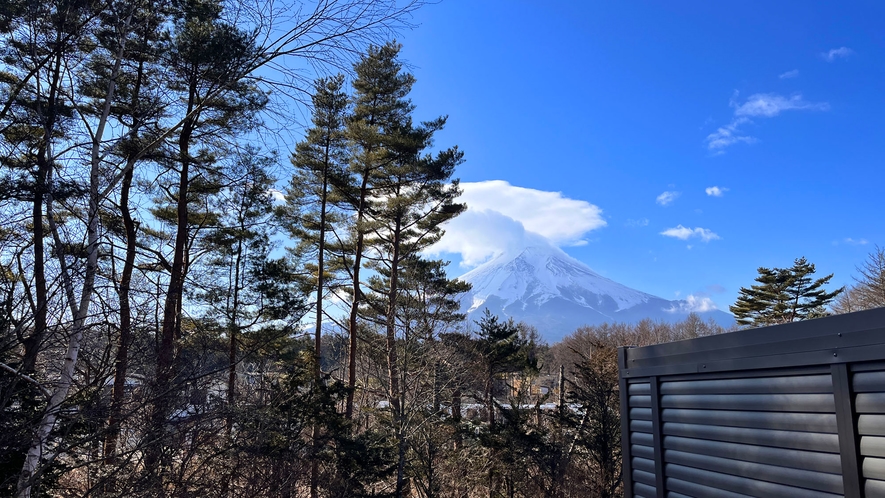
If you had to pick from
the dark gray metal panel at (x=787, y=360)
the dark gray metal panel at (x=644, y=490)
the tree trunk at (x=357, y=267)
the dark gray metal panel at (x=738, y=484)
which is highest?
the tree trunk at (x=357, y=267)

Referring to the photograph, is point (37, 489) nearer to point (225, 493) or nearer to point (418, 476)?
point (225, 493)

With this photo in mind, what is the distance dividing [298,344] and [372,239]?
4.22 metres

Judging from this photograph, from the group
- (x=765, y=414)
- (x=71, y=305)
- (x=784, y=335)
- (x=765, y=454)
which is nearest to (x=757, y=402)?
(x=765, y=414)

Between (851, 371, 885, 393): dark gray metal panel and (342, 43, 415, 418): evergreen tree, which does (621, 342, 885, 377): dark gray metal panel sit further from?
(342, 43, 415, 418): evergreen tree

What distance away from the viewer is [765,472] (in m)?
2.47

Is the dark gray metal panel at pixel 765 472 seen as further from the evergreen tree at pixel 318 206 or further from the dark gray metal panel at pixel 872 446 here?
the evergreen tree at pixel 318 206

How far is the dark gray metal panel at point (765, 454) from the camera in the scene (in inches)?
86.6

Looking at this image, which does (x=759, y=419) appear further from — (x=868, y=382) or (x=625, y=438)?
(x=625, y=438)

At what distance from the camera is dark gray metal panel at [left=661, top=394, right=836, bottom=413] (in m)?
2.24

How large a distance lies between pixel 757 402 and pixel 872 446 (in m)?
0.54

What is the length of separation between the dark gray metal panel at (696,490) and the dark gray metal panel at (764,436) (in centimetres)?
25

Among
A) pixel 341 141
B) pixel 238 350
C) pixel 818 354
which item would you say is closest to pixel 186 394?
pixel 818 354

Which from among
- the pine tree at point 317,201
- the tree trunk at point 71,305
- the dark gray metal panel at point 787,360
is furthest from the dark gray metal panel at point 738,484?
the pine tree at point 317,201

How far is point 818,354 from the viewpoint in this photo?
2246mm
